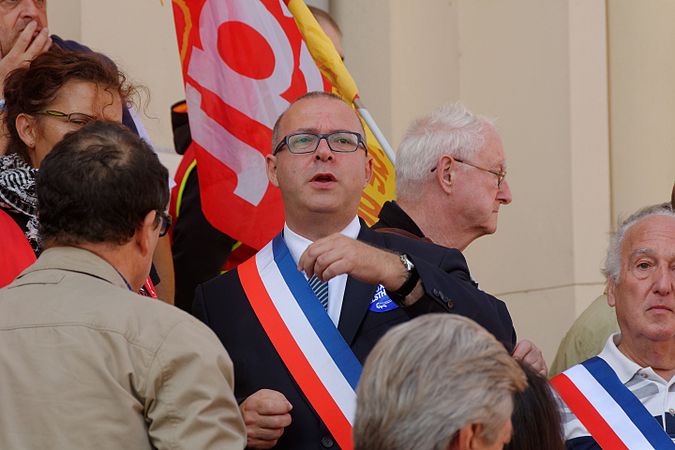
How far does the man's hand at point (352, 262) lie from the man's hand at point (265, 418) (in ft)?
1.19

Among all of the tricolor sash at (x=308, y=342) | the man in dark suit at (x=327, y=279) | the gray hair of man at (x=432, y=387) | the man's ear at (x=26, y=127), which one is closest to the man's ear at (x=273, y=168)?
the man in dark suit at (x=327, y=279)

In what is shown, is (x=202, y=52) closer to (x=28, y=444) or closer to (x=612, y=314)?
(x=612, y=314)

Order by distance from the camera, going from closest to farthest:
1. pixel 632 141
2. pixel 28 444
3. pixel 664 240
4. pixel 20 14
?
pixel 28 444 < pixel 664 240 < pixel 20 14 < pixel 632 141

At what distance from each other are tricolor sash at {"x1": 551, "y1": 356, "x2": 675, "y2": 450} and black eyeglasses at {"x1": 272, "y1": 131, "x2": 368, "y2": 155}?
96cm

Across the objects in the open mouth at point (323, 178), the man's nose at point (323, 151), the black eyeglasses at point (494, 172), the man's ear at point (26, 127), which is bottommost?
the black eyeglasses at point (494, 172)

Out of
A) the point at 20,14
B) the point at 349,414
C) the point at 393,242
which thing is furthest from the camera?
the point at 20,14

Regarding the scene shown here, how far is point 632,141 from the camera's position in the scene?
27.7ft

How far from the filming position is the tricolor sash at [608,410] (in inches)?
170

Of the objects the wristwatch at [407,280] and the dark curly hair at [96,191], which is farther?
the wristwatch at [407,280]

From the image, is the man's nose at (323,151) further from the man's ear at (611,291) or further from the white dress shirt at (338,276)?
the man's ear at (611,291)

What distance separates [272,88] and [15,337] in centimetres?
266

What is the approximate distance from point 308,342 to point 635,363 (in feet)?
3.62

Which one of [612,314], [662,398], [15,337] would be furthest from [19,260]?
[612,314]

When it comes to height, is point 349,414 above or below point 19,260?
below
